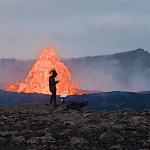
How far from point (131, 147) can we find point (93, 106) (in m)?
24.4

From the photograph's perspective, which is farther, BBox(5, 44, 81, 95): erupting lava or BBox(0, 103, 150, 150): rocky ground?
BBox(5, 44, 81, 95): erupting lava

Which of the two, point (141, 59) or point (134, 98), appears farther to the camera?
point (141, 59)

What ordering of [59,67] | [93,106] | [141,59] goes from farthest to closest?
[141,59]
[59,67]
[93,106]

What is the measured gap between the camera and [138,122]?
8102 mm

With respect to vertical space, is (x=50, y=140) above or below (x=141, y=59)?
below

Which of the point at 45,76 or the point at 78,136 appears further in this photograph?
the point at 45,76

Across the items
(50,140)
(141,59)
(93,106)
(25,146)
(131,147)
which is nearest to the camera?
(131,147)

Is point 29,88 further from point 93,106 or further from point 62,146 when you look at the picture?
point 62,146

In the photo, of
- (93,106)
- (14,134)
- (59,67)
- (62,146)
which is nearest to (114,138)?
(62,146)

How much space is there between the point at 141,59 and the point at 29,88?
46579 millimetres

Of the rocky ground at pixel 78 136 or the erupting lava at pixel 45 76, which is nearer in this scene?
the rocky ground at pixel 78 136

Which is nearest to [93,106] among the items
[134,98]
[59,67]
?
[134,98]

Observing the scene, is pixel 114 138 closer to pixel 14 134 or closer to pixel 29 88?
pixel 14 134

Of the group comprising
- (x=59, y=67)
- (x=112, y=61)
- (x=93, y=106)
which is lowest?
(x=93, y=106)
